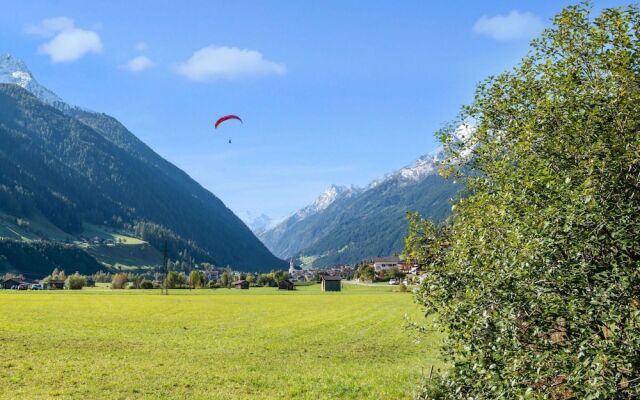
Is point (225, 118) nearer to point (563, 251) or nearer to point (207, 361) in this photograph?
point (207, 361)

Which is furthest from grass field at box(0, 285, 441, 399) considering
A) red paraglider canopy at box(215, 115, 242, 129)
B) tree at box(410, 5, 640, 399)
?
red paraglider canopy at box(215, 115, 242, 129)

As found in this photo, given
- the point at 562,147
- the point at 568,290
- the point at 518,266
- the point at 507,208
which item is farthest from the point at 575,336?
the point at 562,147

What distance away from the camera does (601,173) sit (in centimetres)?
1061

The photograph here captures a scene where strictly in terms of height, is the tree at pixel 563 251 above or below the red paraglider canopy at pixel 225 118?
below

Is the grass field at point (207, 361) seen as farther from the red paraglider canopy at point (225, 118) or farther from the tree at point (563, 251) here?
the red paraglider canopy at point (225, 118)

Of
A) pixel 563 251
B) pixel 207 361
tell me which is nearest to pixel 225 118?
pixel 207 361

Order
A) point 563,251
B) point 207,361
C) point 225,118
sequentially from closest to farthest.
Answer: point 563,251 < point 207,361 < point 225,118

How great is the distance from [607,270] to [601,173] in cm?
192

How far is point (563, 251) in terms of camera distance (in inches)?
430

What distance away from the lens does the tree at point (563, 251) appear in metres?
9.73

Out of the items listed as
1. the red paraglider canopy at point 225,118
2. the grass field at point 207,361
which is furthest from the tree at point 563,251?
the red paraglider canopy at point 225,118

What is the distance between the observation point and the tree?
9727 mm

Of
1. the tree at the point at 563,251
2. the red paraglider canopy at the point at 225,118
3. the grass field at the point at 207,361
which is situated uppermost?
the red paraglider canopy at the point at 225,118

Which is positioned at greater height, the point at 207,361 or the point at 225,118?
the point at 225,118
